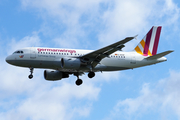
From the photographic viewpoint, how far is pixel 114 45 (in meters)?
33.9

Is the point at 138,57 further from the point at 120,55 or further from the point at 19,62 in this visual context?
the point at 19,62

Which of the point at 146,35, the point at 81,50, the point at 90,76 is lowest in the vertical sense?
the point at 90,76

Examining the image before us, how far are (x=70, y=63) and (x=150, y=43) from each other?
45.1ft

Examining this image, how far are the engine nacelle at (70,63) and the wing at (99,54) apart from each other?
39.8 inches

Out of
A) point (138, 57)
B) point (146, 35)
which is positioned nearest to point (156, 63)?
point (138, 57)

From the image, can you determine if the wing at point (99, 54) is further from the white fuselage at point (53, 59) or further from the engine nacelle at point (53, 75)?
the engine nacelle at point (53, 75)

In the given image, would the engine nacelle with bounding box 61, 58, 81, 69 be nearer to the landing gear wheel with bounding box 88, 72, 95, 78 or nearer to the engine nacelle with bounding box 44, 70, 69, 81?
the landing gear wheel with bounding box 88, 72, 95, 78

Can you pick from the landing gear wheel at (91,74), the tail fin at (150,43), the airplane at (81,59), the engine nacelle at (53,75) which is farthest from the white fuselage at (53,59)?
the tail fin at (150,43)

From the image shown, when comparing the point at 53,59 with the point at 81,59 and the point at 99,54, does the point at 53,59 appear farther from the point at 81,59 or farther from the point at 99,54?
the point at 99,54

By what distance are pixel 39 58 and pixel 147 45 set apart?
51.6 feet

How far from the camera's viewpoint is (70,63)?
3594 centimetres

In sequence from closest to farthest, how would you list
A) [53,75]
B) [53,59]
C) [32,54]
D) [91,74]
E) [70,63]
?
1. [70,63]
2. [32,54]
3. [53,59]
4. [91,74]
5. [53,75]

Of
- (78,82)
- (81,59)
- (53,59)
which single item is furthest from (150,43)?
(53,59)

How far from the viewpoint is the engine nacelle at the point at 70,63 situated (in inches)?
1411
